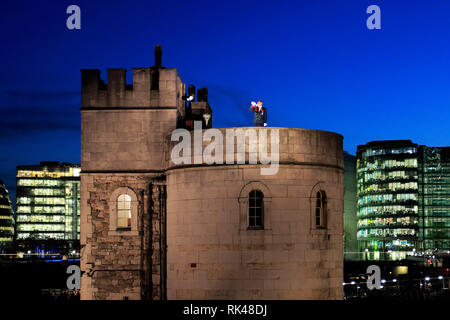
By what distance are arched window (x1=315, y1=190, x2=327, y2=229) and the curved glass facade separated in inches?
5482

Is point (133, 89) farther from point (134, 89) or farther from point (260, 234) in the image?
point (260, 234)

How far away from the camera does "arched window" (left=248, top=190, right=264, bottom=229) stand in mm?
28216

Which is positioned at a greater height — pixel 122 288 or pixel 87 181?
pixel 87 181

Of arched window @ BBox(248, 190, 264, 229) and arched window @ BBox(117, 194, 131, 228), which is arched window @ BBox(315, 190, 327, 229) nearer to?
arched window @ BBox(248, 190, 264, 229)

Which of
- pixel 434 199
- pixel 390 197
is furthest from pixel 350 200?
pixel 434 199


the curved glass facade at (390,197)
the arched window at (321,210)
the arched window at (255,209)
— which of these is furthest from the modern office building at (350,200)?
the arched window at (255,209)

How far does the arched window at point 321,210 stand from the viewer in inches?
1152

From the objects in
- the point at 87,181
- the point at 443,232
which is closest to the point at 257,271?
→ the point at 87,181

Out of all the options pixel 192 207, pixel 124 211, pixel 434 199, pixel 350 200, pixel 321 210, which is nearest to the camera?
pixel 192 207

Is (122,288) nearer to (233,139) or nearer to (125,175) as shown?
(125,175)

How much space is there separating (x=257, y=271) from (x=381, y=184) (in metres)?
149

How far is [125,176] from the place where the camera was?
32.8 m

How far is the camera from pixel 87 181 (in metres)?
32.8

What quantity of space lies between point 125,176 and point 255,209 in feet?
25.1
